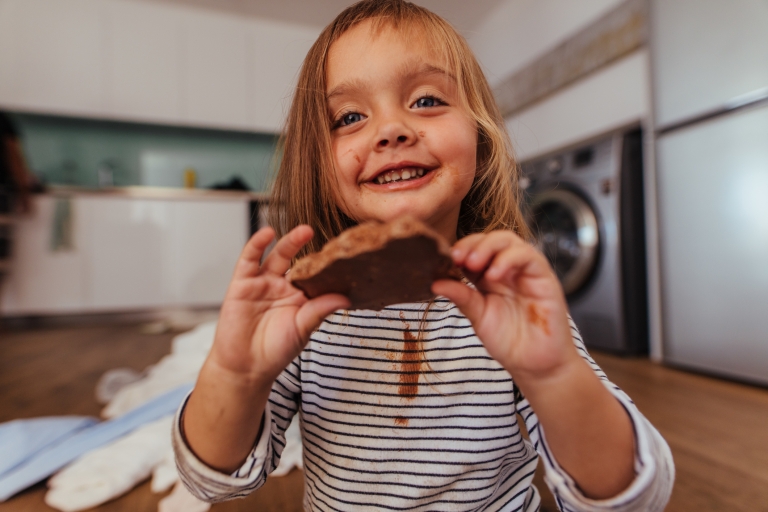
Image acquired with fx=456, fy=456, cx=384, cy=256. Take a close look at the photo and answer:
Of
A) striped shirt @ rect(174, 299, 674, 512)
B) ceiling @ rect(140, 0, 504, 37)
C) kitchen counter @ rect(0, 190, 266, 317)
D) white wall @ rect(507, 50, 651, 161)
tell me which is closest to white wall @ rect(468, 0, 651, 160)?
white wall @ rect(507, 50, 651, 161)

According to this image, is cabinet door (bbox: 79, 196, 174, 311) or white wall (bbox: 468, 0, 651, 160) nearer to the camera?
white wall (bbox: 468, 0, 651, 160)

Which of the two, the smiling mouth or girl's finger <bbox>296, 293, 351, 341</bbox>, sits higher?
the smiling mouth

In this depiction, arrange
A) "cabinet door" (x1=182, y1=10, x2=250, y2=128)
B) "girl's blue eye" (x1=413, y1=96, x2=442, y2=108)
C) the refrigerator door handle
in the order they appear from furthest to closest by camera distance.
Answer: "cabinet door" (x1=182, y1=10, x2=250, y2=128) → the refrigerator door handle → "girl's blue eye" (x1=413, y1=96, x2=442, y2=108)

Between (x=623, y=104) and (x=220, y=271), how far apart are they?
288 cm

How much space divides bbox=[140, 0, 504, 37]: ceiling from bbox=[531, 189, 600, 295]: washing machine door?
165 centimetres

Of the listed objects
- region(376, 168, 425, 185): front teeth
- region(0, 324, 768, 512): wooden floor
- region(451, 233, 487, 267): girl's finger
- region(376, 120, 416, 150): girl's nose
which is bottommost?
region(0, 324, 768, 512): wooden floor

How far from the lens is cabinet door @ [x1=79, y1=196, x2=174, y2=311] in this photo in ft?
10.7

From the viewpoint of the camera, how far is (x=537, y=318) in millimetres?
407

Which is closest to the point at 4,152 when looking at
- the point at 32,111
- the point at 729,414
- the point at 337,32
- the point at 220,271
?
the point at 32,111

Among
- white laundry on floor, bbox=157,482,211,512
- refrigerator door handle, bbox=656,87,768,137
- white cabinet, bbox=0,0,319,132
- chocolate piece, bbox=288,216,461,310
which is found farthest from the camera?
white cabinet, bbox=0,0,319,132

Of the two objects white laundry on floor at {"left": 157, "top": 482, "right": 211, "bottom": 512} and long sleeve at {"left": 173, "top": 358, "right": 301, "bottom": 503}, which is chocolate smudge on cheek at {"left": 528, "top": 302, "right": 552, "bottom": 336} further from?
white laundry on floor at {"left": 157, "top": 482, "right": 211, "bottom": 512}

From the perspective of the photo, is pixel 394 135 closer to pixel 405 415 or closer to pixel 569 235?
pixel 405 415

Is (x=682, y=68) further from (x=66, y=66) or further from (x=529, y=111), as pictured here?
(x=66, y=66)

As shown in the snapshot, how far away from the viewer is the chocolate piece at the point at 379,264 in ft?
1.20
